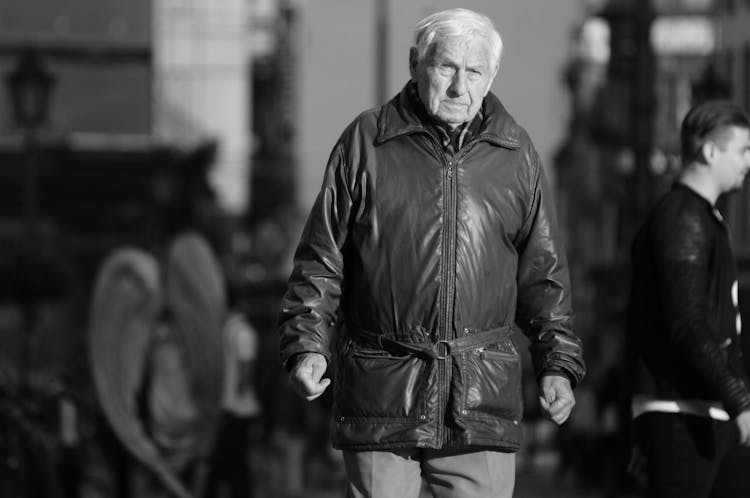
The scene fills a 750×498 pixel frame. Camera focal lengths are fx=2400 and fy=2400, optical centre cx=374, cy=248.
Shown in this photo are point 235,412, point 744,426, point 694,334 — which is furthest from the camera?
point 235,412

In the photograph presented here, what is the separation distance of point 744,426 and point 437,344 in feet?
4.72

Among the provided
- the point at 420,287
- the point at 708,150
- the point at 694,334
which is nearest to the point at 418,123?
the point at 420,287

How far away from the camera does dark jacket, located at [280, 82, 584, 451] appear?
5465mm

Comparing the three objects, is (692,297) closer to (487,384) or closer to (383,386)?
(487,384)

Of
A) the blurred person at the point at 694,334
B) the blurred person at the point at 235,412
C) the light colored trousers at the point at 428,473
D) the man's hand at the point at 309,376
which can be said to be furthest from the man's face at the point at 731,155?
the blurred person at the point at 235,412

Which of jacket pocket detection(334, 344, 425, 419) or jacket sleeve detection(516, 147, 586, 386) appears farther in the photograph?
jacket sleeve detection(516, 147, 586, 386)

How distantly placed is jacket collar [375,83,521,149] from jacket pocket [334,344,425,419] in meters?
0.51

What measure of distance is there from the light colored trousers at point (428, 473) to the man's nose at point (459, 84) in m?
0.83

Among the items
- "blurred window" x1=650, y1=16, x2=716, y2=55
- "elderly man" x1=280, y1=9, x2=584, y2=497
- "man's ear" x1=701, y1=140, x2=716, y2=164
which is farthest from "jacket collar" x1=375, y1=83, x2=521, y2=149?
"blurred window" x1=650, y1=16, x2=716, y2=55

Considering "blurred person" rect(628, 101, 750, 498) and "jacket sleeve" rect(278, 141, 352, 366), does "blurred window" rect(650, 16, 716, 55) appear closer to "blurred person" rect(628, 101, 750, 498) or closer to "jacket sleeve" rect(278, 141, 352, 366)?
"blurred person" rect(628, 101, 750, 498)

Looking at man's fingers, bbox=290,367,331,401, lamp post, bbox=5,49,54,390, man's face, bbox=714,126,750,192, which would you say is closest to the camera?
man's fingers, bbox=290,367,331,401

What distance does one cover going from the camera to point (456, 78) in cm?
552

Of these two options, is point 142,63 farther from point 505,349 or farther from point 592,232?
point 592,232

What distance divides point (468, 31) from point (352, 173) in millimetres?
427
